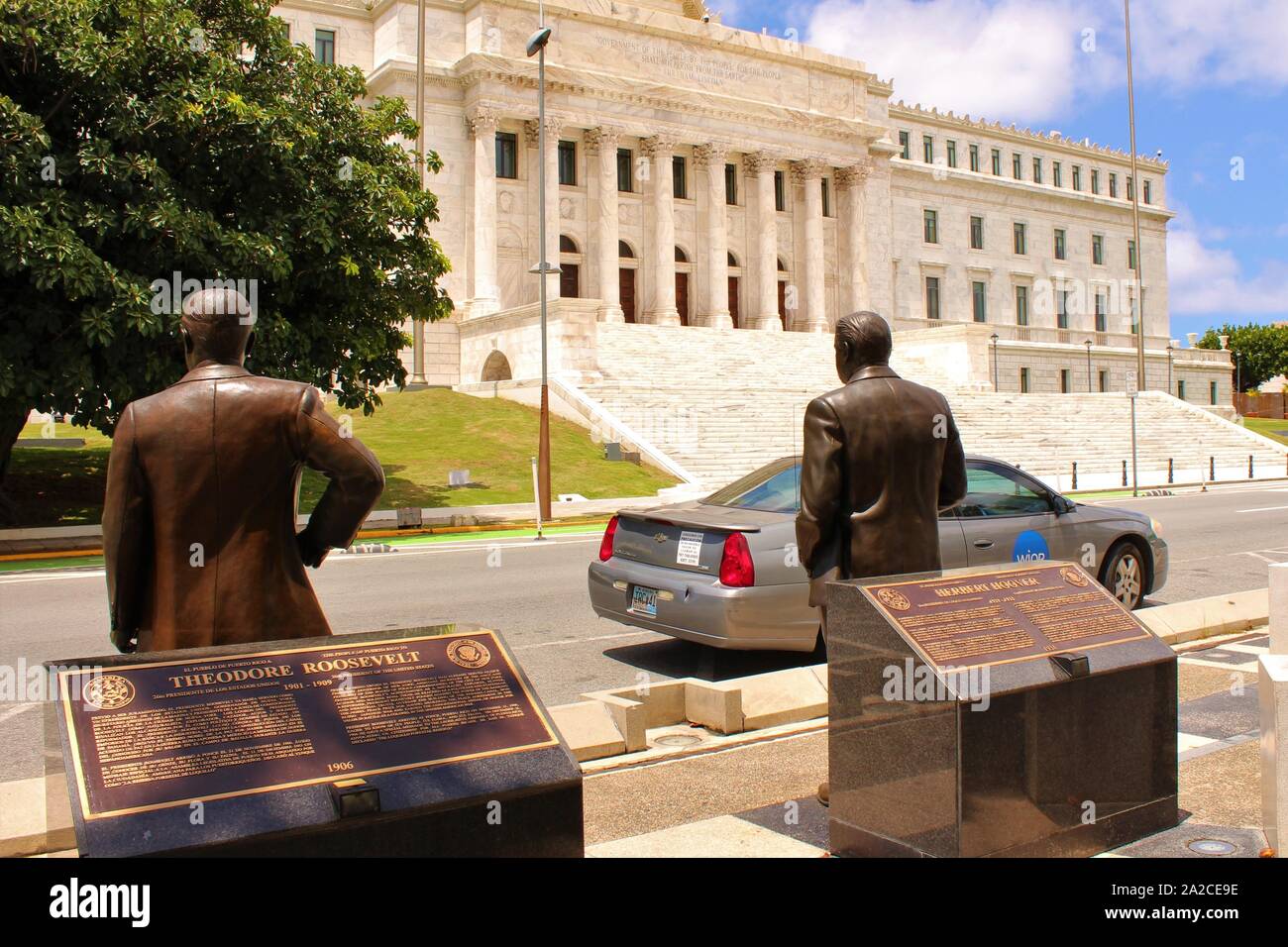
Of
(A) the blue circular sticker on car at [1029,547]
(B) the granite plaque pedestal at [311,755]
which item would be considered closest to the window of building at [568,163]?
(A) the blue circular sticker on car at [1029,547]

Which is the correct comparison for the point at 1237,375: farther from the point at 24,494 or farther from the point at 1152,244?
the point at 24,494

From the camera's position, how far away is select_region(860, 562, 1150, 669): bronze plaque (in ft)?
13.7

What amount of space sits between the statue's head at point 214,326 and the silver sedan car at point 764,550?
15.1ft

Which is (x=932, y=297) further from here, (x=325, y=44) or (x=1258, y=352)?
(x=1258, y=352)

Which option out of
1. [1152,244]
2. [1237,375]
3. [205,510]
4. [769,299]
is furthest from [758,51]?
[1237,375]

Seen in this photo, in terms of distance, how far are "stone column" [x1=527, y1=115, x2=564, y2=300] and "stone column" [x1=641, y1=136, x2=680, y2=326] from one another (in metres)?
4.53

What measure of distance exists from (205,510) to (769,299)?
51689mm

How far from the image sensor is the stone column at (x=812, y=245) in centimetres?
5566

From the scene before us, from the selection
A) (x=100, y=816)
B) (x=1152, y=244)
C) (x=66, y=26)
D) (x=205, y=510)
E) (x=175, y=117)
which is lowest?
(x=100, y=816)

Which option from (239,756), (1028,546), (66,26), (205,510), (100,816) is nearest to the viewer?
(100,816)

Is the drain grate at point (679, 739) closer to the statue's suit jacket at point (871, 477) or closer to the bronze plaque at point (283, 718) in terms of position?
the statue's suit jacket at point (871, 477)

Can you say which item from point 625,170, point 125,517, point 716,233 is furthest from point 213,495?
point 625,170

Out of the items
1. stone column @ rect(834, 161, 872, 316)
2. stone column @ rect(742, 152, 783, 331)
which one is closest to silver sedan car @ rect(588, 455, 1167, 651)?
stone column @ rect(742, 152, 783, 331)
